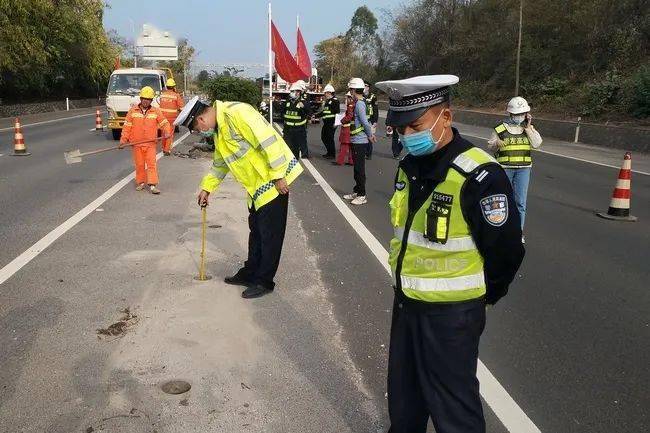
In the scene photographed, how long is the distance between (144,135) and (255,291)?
5.62 m

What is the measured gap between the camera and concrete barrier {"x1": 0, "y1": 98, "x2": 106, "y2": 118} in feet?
97.1

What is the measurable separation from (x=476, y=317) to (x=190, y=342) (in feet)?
7.64

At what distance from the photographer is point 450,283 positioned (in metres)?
2.30

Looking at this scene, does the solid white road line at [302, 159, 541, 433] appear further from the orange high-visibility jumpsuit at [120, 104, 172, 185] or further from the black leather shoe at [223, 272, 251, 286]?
the orange high-visibility jumpsuit at [120, 104, 172, 185]

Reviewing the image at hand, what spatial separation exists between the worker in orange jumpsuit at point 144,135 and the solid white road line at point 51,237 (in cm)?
64

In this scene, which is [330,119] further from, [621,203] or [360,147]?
[621,203]

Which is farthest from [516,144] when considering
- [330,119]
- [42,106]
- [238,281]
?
[42,106]

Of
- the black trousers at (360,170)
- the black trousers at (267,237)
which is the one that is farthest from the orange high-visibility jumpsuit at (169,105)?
the black trousers at (267,237)

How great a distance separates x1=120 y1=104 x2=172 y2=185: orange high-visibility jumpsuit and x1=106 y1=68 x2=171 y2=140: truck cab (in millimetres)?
7335

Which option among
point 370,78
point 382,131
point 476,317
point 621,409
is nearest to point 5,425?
point 476,317

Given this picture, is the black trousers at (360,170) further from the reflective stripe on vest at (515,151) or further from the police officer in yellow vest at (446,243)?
the police officer in yellow vest at (446,243)

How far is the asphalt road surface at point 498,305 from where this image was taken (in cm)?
345

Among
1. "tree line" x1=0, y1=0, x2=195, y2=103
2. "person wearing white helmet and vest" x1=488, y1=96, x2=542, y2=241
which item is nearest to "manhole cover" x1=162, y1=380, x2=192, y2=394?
"person wearing white helmet and vest" x1=488, y1=96, x2=542, y2=241

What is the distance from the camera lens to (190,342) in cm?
402
